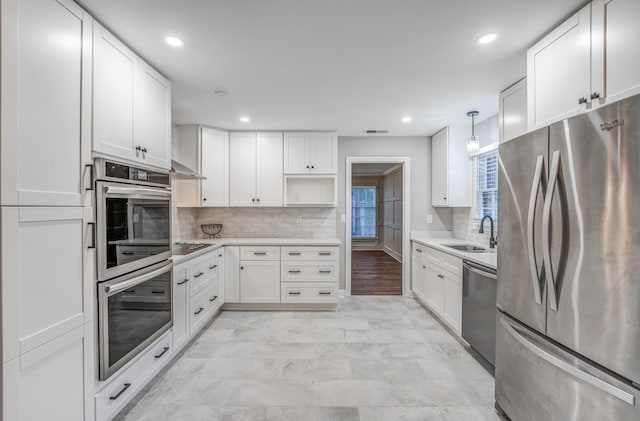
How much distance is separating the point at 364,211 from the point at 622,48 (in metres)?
8.55

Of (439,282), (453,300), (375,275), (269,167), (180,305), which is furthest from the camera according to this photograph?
(375,275)

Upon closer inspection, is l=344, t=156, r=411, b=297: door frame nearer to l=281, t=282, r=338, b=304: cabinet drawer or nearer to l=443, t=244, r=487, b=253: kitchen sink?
l=281, t=282, r=338, b=304: cabinet drawer

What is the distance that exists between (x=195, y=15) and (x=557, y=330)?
260cm

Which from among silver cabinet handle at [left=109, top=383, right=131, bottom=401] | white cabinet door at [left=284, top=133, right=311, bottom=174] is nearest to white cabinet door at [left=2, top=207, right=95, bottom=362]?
silver cabinet handle at [left=109, top=383, right=131, bottom=401]

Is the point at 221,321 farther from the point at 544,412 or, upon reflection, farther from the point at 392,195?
the point at 392,195

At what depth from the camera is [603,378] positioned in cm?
121

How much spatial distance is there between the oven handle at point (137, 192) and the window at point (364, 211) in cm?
792

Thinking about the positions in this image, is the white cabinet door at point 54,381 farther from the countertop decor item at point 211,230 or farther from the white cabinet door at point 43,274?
the countertop decor item at point 211,230

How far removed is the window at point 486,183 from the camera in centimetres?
340

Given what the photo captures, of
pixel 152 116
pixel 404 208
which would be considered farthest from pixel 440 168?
pixel 152 116

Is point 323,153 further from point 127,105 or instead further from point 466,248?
point 127,105

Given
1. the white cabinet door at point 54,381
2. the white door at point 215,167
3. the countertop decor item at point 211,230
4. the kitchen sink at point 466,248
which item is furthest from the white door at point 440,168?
the white cabinet door at point 54,381

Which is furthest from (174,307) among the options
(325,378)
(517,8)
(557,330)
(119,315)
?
(517,8)

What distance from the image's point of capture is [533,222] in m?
1.57
